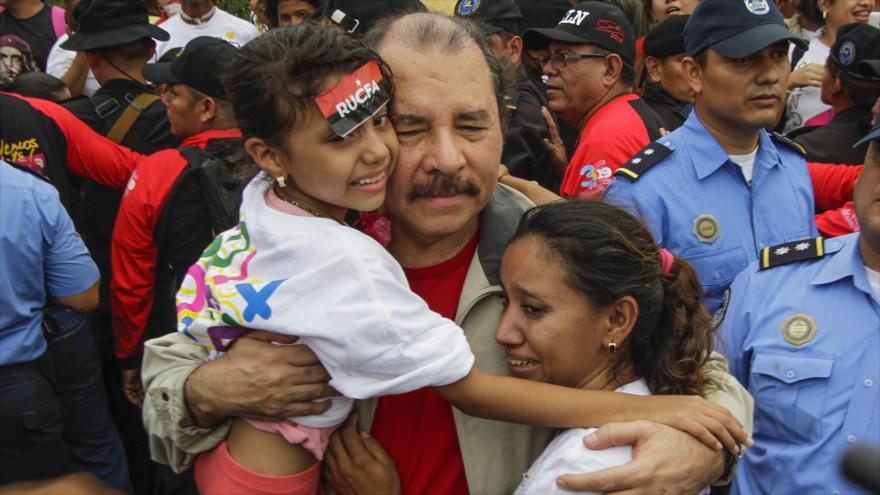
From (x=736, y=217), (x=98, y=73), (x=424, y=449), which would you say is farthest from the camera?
(x=98, y=73)

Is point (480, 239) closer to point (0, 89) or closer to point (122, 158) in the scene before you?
point (122, 158)

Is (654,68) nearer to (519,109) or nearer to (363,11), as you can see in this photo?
(519,109)

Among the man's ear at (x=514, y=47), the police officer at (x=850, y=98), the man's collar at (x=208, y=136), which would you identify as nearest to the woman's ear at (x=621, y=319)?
the man's collar at (x=208, y=136)

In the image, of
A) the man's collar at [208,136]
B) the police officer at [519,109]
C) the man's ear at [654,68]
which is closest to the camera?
the man's collar at [208,136]

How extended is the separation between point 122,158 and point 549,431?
3.66 m

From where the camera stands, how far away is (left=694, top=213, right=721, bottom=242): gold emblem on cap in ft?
11.8

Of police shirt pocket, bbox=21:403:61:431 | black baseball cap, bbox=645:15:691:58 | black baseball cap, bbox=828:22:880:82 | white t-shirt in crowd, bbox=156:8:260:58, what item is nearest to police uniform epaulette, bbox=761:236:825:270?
black baseball cap, bbox=828:22:880:82

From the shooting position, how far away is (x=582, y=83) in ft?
17.1

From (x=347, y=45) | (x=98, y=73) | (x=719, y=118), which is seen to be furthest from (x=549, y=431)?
(x=98, y=73)

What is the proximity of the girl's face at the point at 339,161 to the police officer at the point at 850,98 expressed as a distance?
11.3 feet

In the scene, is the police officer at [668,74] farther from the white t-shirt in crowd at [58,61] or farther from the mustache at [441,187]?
the white t-shirt in crowd at [58,61]

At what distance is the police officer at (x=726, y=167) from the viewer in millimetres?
3590

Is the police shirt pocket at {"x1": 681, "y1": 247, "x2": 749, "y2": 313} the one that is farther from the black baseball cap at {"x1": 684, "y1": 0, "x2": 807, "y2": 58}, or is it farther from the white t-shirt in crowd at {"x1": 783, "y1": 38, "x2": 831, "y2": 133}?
the white t-shirt in crowd at {"x1": 783, "y1": 38, "x2": 831, "y2": 133}

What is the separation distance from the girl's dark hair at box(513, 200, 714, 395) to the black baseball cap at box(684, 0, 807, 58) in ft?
5.53
